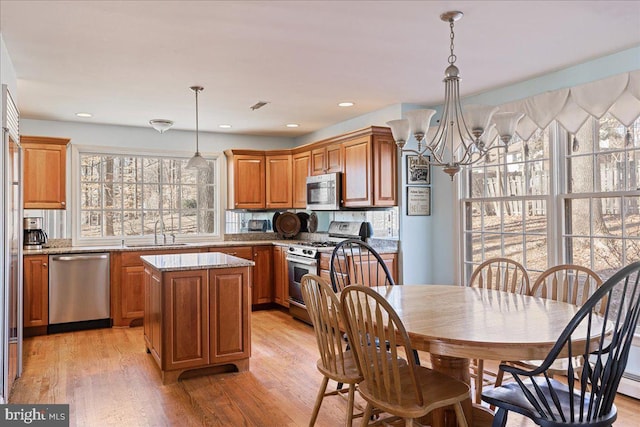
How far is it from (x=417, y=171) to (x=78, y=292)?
378 cm

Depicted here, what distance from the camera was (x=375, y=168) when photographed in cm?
461

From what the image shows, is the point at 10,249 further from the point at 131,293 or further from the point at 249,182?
the point at 249,182

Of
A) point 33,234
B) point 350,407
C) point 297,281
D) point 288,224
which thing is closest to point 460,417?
point 350,407

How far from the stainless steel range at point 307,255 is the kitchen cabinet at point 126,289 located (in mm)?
1687

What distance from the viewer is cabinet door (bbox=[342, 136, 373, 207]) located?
4652 mm

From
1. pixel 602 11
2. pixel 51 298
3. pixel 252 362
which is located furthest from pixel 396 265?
pixel 51 298

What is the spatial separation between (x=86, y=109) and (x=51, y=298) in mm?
2008

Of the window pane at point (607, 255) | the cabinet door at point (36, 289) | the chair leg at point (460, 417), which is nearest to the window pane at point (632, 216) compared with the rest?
the window pane at point (607, 255)

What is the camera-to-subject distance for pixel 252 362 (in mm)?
3840

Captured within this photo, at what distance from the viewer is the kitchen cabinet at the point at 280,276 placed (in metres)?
5.59

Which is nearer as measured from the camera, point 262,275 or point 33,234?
point 33,234

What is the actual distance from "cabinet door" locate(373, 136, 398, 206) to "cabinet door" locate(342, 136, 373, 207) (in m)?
0.06

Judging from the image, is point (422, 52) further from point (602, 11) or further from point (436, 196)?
point (436, 196)

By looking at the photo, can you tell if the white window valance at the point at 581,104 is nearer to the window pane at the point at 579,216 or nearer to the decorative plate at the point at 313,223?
the window pane at the point at 579,216
